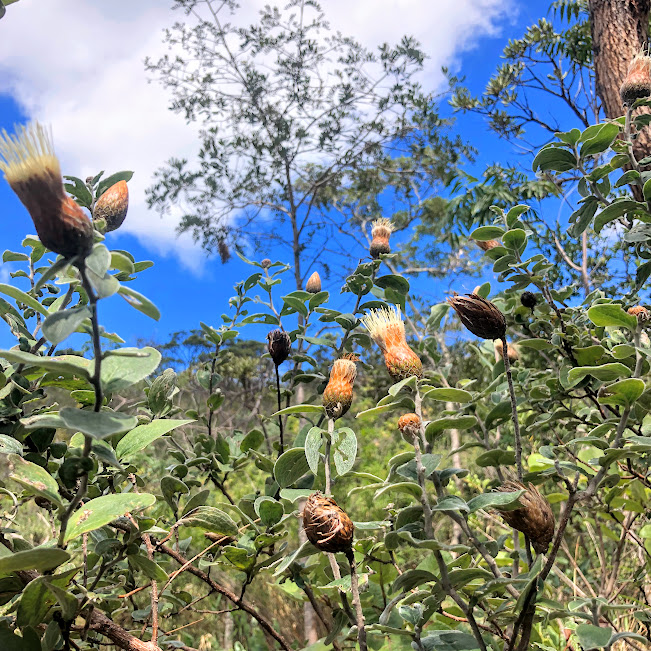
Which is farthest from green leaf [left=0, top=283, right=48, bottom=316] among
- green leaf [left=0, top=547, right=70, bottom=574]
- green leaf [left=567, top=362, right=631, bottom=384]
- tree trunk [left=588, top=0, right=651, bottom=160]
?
tree trunk [left=588, top=0, right=651, bottom=160]

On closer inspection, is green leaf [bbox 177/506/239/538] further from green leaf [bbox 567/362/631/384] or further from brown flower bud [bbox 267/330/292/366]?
green leaf [bbox 567/362/631/384]

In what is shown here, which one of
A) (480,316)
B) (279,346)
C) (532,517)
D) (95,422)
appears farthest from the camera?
(279,346)

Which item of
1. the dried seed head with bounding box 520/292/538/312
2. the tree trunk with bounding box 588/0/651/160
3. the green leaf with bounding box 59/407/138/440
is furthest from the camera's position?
the tree trunk with bounding box 588/0/651/160

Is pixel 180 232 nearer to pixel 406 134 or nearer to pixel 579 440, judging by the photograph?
pixel 406 134

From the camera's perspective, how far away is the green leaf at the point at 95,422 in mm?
320

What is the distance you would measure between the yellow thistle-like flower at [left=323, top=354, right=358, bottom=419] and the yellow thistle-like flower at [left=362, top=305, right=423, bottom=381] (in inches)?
2.0

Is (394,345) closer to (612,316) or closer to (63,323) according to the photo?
(612,316)

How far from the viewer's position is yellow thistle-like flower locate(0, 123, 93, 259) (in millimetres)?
356

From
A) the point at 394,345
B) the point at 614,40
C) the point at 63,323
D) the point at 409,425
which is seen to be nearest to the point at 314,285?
the point at 394,345

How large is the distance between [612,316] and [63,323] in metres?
0.62

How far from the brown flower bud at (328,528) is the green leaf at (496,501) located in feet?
0.42

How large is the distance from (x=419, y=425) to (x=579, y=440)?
185 millimetres

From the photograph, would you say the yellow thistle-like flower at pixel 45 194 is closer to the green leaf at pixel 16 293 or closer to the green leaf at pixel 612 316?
the green leaf at pixel 16 293

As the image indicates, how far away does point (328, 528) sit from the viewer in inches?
19.6
